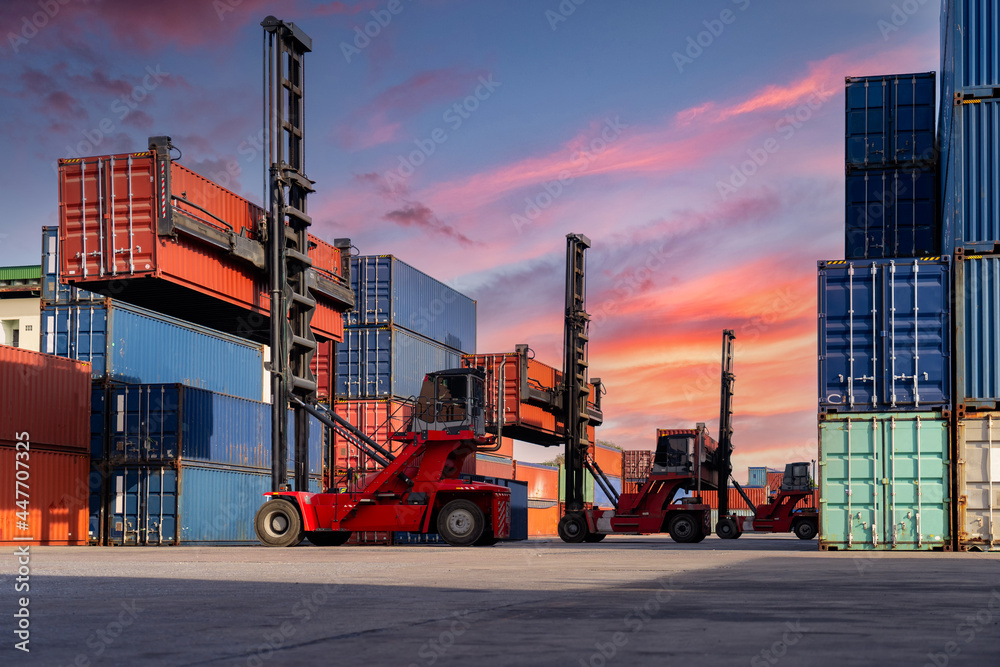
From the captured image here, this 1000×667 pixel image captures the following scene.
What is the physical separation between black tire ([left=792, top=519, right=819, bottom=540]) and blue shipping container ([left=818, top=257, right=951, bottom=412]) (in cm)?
1914

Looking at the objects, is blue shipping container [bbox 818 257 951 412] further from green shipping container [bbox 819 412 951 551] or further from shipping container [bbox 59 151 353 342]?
shipping container [bbox 59 151 353 342]

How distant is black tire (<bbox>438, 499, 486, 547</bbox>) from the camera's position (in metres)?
23.2

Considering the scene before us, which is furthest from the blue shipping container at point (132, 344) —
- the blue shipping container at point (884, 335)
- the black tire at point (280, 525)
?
the blue shipping container at point (884, 335)

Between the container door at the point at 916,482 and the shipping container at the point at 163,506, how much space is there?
1810 centimetres

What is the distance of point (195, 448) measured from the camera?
100 ft

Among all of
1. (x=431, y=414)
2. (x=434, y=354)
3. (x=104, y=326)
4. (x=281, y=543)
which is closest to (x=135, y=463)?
(x=104, y=326)

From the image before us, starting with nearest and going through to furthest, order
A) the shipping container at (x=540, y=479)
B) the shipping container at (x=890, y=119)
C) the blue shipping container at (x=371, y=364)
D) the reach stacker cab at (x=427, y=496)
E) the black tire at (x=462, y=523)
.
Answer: the black tire at (x=462, y=523)
the reach stacker cab at (x=427, y=496)
the shipping container at (x=890, y=119)
the blue shipping container at (x=371, y=364)
the shipping container at (x=540, y=479)

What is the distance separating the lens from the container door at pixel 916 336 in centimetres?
2130

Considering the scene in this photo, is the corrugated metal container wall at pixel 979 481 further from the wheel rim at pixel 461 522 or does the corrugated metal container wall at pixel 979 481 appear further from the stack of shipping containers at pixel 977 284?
the wheel rim at pixel 461 522

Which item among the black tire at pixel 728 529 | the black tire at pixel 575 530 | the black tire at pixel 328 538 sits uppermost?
the black tire at pixel 328 538

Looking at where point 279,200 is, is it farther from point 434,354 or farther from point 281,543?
point 434,354

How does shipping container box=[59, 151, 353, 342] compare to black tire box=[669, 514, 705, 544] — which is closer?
shipping container box=[59, 151, 353, 342]

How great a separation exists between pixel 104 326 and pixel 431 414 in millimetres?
12533

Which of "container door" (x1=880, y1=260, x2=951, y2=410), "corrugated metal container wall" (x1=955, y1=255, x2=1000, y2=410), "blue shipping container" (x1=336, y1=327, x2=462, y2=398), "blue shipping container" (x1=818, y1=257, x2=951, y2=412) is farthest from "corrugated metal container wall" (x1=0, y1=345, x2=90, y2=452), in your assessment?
"corrugated metal container wall" (x1=955, y1=255, x2=1000, y2=410)
